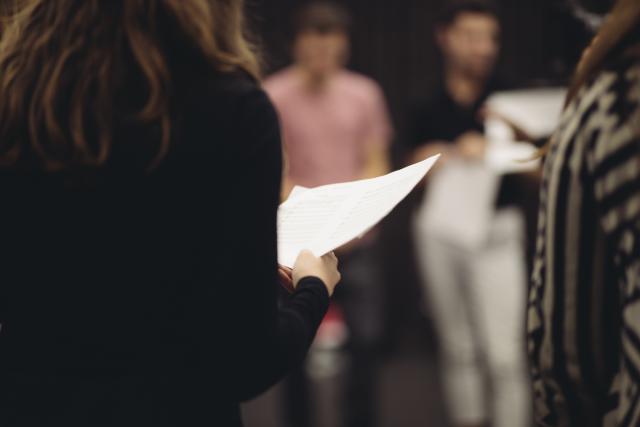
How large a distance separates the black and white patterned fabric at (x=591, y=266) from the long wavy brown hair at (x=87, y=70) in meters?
0.45

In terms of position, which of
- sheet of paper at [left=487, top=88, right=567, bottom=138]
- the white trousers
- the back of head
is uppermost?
the back of head

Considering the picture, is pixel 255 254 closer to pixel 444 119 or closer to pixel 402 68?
pixel 444 119

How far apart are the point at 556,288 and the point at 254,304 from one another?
391mm

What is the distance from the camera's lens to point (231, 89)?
1195 millimetres

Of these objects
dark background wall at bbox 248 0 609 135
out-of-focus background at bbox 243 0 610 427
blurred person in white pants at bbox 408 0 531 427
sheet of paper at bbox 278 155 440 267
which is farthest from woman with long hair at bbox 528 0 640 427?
dark background wall at bbox 248 0 609 135

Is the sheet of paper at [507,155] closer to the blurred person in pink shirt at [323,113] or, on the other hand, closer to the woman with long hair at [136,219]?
the blurred person in pink shirt at [323,113]

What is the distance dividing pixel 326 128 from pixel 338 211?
256cm

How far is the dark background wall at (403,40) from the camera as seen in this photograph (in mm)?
5379

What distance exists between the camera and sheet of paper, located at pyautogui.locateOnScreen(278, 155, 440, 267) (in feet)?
4.13

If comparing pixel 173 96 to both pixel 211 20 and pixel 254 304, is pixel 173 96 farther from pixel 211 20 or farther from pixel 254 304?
pixel 254 304

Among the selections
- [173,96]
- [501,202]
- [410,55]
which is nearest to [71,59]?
[173,96]

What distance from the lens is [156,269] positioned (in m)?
1.19

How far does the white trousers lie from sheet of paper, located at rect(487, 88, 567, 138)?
1.64ft

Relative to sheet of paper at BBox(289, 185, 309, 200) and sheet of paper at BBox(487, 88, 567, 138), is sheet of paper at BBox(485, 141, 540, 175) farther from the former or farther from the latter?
sheet of paper at BBox(289, 185, 309, 200)
